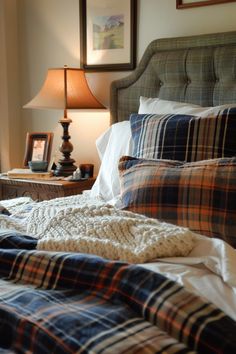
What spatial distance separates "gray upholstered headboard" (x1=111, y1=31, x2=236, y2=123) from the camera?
2.06m

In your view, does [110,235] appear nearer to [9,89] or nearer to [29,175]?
[29,175]

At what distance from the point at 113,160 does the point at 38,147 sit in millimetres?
859

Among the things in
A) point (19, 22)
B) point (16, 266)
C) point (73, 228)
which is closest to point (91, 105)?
point (19, 22)

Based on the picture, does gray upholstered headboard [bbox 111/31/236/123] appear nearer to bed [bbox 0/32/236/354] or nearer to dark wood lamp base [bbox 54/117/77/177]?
bed [bbox 0/32/236/354]

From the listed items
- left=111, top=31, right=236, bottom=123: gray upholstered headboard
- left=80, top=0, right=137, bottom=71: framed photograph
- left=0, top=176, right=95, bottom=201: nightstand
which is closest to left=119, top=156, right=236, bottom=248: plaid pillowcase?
left=111, top=31, right=236, bottom=123: gray upholstered headboard

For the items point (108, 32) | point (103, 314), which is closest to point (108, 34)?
point (108, 32)

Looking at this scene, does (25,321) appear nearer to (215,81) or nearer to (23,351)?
(23,351)

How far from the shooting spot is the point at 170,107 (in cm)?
204

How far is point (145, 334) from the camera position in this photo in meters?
0.73

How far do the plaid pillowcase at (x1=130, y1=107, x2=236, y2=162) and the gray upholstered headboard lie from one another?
0.42 metres

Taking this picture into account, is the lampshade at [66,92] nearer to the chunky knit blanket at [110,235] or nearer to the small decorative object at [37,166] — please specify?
the small decorative object at [37,166]

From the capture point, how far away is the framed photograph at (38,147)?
8.93ft

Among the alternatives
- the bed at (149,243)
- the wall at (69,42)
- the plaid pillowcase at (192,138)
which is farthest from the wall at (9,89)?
the plaid pillowcase at (192,138)

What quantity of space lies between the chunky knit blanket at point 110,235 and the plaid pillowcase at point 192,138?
1.43 feet
